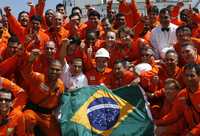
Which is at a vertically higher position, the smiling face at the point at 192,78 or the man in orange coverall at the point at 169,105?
the smiling face at the point at 192,78

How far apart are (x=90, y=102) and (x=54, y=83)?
79cm

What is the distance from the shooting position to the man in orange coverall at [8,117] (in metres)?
7.96

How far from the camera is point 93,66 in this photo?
34.9 ft

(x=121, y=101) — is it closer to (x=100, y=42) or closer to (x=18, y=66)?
(x=18, y=66)

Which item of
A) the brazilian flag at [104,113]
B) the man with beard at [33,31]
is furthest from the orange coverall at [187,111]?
the man with beard at [33,31]

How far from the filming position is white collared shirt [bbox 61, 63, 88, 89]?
10.0 metres

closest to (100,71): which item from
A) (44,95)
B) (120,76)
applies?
(120,76)

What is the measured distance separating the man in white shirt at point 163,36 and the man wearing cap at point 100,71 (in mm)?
1856

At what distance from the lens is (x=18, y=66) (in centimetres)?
941

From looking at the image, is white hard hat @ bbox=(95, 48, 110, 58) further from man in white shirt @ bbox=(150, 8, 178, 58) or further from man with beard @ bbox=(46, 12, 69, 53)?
man in white shirt @ bbox=(150, 8, 178, 58)

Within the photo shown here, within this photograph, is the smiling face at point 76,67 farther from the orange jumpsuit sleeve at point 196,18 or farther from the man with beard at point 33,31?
the orange jumpsuit sleeve at point 196,18

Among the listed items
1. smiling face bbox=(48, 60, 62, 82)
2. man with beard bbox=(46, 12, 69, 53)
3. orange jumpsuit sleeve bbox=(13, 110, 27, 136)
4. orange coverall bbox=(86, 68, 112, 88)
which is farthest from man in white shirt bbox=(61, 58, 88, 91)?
orange jumpsuit sleeve bbox=(13, 110, 27, 136)

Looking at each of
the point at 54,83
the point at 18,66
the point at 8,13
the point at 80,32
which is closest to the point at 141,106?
the point at 54,83

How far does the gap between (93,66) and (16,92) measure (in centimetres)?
235
